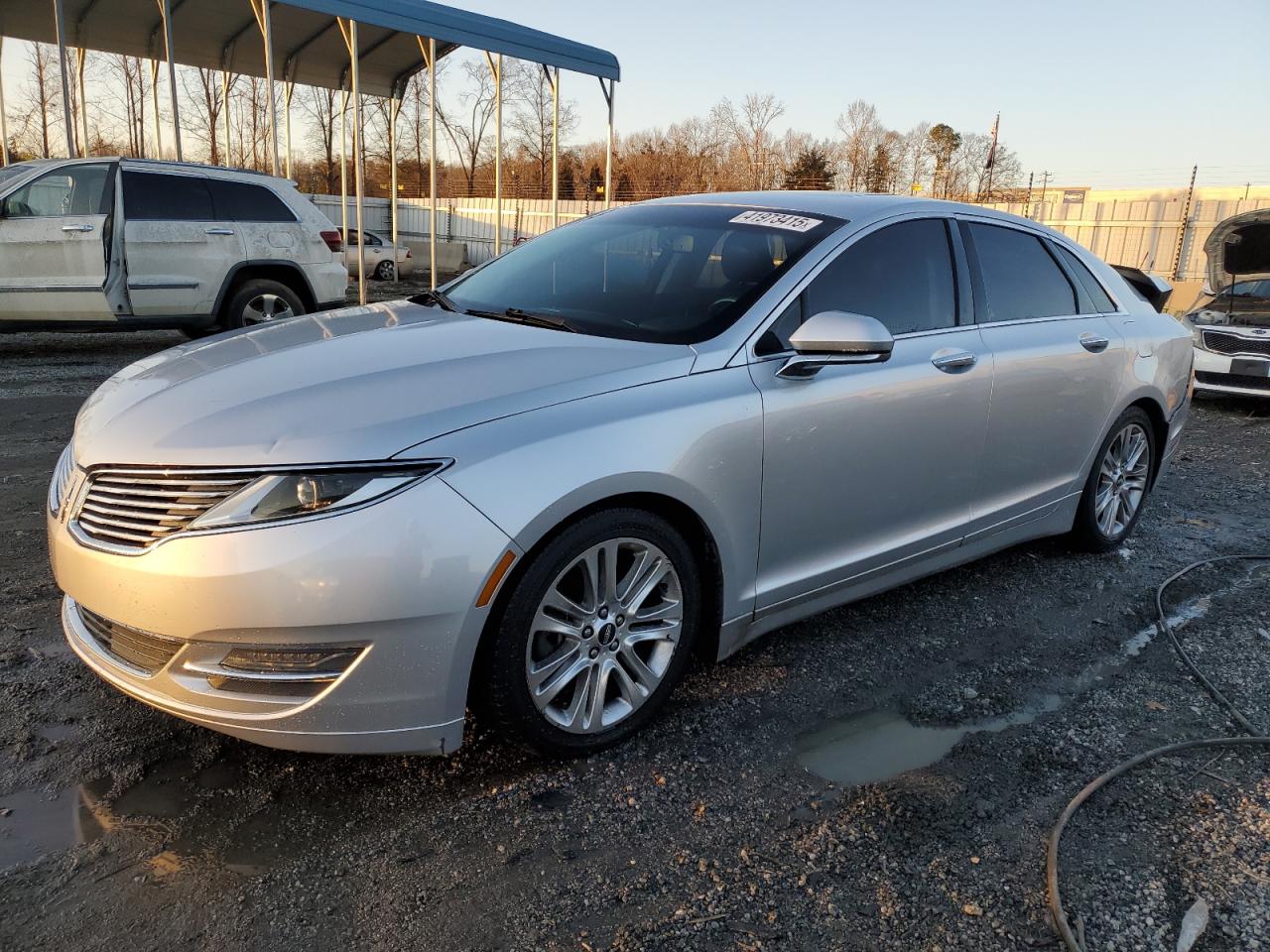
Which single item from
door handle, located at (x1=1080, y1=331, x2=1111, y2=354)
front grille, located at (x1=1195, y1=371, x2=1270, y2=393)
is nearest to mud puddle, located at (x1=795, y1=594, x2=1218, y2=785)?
door handle, located at (x1=1080, y1=331, x2=1111, y2=354)

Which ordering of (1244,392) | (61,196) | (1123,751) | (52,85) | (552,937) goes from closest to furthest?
(552,937)
(1123,751)
(61,196)
(1244,392)
(52,85)

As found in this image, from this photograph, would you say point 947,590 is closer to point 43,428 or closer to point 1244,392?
point 43,428

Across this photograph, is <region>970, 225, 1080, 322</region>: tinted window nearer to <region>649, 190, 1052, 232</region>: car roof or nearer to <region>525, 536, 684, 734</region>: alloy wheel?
<region>649, 190, 1052, 232</region>: car roof

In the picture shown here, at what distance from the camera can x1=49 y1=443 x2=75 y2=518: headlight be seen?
2.57 metres

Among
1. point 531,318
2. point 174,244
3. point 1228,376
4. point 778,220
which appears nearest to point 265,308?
point 174,244

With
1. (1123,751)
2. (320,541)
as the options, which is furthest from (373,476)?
(1123,751)

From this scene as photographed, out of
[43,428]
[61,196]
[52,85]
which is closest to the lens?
[43,428]

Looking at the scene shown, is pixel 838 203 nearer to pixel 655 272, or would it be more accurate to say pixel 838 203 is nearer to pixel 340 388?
pixel 655 272

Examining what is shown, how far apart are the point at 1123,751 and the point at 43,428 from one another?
6.51 metres

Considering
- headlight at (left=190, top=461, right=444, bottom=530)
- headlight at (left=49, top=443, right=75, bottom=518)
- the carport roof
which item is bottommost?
headlight at (left=49, top=443, right=75, bottom=518)

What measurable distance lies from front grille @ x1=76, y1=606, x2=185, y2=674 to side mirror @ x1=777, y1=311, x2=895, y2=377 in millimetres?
1902

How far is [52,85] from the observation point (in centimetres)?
2978

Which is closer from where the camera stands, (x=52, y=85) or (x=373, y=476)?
(x=373, y=476)

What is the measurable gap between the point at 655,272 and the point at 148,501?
1.88 m
